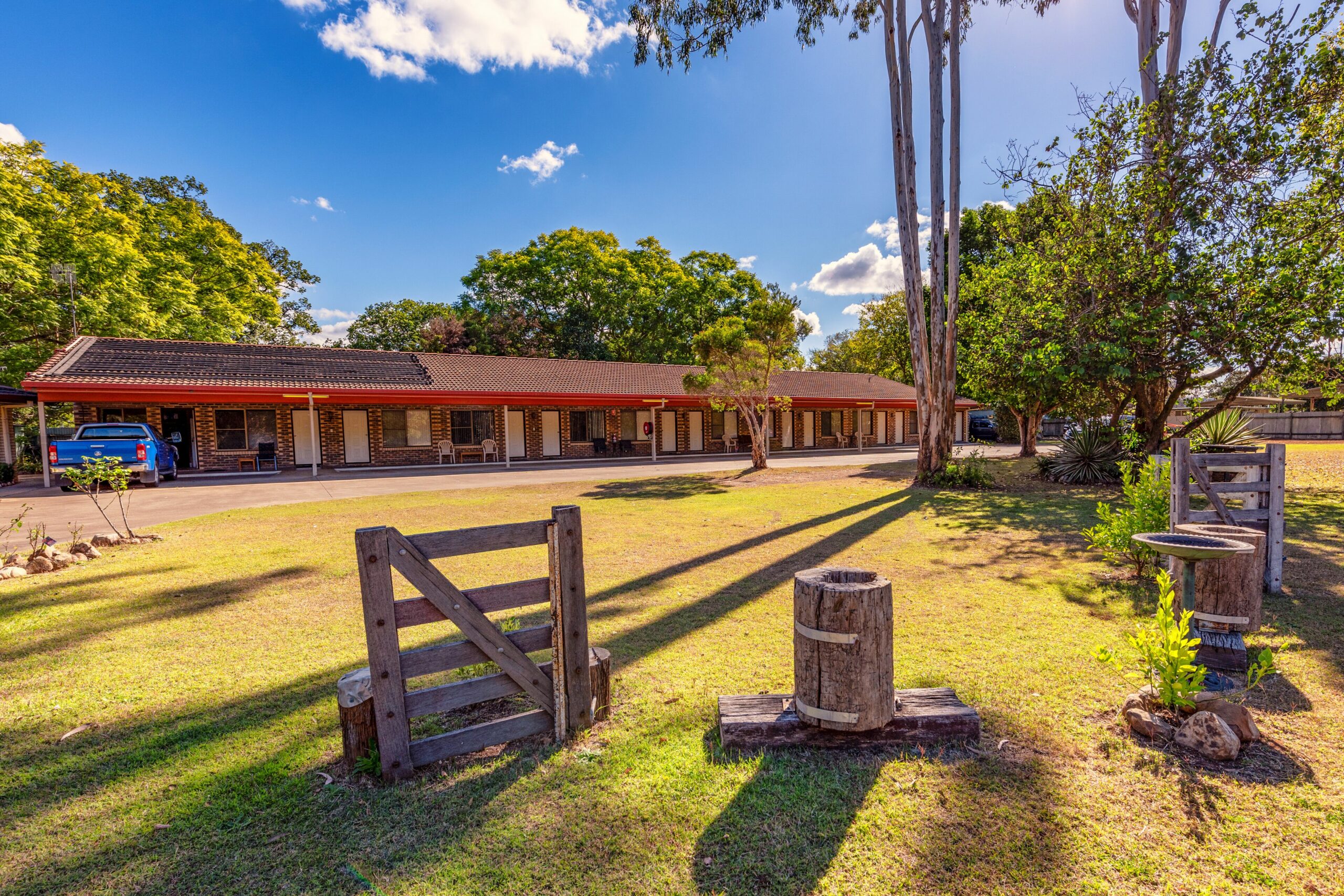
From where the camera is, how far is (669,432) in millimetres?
26438

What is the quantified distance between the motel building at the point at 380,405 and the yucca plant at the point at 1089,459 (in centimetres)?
842

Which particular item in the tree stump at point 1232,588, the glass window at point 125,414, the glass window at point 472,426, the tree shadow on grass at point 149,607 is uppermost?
the glass window at point 125,414

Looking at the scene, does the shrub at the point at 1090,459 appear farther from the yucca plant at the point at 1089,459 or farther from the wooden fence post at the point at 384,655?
the wooden fence post at the point at 384,655

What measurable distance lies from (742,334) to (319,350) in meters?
16.7

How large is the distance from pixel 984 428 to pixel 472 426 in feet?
91.6

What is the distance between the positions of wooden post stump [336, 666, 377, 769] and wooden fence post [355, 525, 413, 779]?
10 centimetres

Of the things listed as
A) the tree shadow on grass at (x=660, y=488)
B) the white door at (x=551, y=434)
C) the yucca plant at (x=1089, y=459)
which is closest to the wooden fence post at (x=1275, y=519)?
the tree shadow on grass at (x=660, y=488)

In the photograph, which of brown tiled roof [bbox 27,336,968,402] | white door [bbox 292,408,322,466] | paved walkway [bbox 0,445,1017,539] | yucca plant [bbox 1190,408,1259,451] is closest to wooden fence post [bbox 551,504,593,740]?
paved walkway [bbox 0,445,1017,539]

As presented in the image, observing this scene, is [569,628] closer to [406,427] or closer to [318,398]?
[318,398]

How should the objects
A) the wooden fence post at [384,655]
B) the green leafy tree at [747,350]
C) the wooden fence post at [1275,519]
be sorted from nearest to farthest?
1. the wooden fence post at [384,655]
2. the wooden fence post at [1275,519]
3. the green leafy tree at [747,350]

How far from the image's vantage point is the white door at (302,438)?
1992 cm

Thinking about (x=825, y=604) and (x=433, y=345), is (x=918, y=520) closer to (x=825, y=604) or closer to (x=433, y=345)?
(x=825, y=604)

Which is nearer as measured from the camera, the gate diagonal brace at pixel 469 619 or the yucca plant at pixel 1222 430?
the gate diagonal brace at pixel 469 619

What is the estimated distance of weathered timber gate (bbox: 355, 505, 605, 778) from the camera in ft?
8.05
